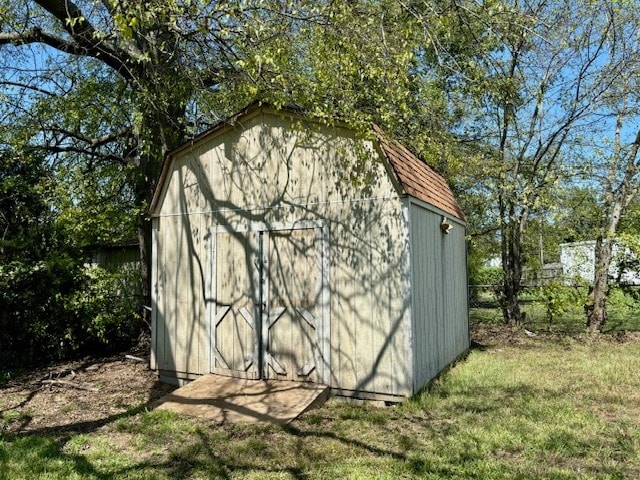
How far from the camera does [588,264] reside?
1215cm

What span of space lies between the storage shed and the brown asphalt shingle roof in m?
0.04

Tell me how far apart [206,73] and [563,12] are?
8908mm

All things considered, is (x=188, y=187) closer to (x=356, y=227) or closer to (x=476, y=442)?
(x=356, y=227)

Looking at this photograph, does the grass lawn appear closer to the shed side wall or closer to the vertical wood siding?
the vertical wood siding

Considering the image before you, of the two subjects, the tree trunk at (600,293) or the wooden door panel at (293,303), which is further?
the tree trunk at (600,293)

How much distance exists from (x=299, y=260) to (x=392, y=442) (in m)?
2.60

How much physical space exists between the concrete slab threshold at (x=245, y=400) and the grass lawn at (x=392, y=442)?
18 cm

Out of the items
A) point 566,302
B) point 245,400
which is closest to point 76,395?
point 245,400

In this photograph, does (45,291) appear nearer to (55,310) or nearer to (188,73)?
(55,310)

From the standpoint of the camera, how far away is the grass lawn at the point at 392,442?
4008mm

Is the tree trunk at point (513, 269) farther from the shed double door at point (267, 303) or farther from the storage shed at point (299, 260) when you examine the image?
the shed double door at point (267, 303)

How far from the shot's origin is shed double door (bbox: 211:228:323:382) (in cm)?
632

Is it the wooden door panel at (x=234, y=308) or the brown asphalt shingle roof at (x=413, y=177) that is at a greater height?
the brown asphalt shingle roof at (x=413, y=177)

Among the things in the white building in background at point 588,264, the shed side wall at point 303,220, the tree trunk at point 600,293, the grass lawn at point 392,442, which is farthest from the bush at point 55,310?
the tree trunk at point 600,293
